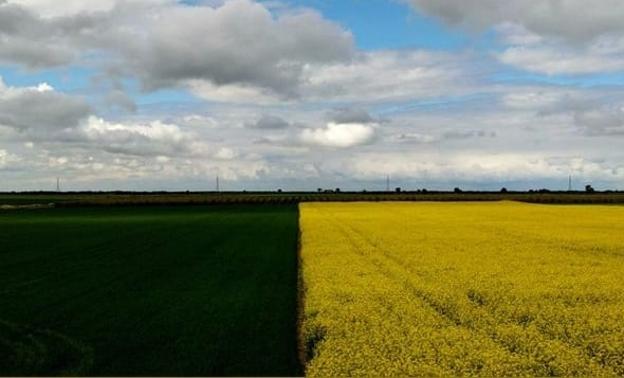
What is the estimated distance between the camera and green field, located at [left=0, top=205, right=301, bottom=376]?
12891 mm

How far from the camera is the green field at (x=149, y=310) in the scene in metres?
12.9

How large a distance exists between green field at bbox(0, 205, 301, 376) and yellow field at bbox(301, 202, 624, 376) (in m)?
1.20

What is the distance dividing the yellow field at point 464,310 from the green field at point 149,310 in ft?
3.94

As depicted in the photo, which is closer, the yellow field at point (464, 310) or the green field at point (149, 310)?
the yellow field at point (464, 310)

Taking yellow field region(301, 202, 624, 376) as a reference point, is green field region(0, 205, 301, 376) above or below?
below

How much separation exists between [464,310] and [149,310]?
8477 millimetres

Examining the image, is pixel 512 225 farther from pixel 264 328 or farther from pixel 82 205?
pixel 82 205

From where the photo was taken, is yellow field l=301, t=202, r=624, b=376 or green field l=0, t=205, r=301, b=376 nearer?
yellow field l=301, t=202, r=624, b=376

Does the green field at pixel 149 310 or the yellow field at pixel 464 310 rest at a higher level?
the yellow field at pixel 464 310

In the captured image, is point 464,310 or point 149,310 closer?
point 464,310

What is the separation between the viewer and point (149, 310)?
18.2m

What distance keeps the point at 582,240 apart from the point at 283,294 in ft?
67.1

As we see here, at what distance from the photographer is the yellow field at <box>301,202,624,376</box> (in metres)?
Answer: 11.1

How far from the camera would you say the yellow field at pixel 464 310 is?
11055 mm
